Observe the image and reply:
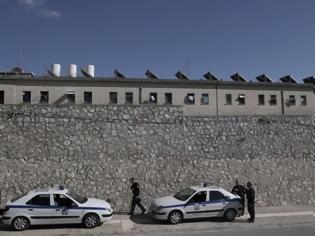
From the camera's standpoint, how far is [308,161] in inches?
946

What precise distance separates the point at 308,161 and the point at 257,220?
773 centimetres

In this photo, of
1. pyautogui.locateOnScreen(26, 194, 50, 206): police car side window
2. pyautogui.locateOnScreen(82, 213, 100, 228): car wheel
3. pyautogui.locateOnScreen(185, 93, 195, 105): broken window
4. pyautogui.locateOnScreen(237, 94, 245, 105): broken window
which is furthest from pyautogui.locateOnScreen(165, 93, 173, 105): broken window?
pyautogui.locateOnScreen(26, 194, 50, 206): police car side window

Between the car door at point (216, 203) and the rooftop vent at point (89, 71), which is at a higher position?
the rooftop vent at point (89, 71)

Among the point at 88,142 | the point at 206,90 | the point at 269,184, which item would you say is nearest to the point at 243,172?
the point at 269,184

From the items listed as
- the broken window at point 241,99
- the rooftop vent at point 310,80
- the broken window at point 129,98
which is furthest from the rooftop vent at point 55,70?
the rooftop vent at point 310,80

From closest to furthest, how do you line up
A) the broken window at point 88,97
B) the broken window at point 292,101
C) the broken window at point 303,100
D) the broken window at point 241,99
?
the broken window at point 88,97, the broken window at point 241,99, the broken window at point 292,101, the broken window at point 303,100

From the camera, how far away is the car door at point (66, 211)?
15.9 metres

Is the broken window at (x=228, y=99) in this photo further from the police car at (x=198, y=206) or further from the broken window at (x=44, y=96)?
the police car at (x=198, y=206)

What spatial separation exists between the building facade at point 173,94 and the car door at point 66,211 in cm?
1415

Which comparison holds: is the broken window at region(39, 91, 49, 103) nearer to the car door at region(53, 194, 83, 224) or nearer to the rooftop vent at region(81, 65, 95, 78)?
the rooftop vent at region(81, 65, 95, 78)

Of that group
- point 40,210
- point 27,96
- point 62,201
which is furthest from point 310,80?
point 40,210

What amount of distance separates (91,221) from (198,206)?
4300 mm

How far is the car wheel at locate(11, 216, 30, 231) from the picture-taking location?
15.5m

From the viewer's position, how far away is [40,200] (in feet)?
52.4
